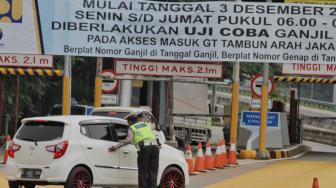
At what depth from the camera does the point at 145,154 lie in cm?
1627

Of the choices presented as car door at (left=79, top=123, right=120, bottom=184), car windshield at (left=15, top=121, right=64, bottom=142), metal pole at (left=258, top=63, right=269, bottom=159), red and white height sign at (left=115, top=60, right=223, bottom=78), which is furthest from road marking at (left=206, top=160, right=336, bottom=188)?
car windshield at (left=15, top=121, right=64, bottom=142)

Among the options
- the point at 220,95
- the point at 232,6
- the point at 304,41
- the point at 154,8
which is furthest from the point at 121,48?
the point at 220,95

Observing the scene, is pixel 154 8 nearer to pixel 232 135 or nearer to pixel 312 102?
pixel 232 135

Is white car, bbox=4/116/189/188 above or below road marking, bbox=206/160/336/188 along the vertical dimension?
above

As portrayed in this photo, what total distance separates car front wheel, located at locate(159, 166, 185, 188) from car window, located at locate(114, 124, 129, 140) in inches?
41.4

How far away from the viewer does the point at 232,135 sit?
27.8 m

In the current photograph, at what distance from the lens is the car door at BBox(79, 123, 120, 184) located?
16.0 metres

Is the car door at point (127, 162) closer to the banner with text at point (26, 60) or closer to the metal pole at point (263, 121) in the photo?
the banner with text at point (26, 60)

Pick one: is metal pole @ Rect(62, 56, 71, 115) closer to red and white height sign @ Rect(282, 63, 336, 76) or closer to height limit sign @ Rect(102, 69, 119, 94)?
height limit sign @ Rect(102, 69, 119, 94)

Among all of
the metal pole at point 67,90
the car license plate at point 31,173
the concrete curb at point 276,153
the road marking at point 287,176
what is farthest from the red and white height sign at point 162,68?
the car license plate at point 31,173

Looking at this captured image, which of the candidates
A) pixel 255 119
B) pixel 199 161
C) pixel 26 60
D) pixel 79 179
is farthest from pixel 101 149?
pixel 255 119

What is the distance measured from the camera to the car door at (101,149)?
16.0m

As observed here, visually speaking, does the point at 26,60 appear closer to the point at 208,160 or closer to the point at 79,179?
the point at 208,160

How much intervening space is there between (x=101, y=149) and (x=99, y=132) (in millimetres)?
397
